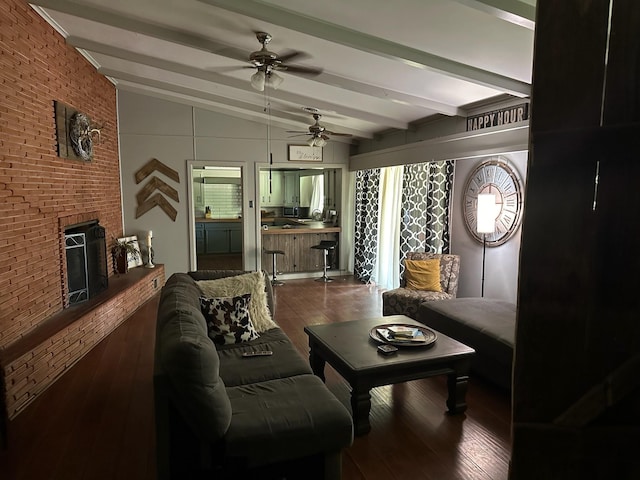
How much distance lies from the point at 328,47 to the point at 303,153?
373cm

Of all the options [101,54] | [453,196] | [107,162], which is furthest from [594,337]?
[107,162]

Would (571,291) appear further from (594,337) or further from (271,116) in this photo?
(271,116)

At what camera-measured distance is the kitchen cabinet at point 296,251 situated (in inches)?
289

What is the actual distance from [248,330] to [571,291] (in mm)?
2593

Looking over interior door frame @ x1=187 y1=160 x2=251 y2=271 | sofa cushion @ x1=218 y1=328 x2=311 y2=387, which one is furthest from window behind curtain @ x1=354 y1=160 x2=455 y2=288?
sofa cushion @ x1=218 y1=328 x2=311 y2=387

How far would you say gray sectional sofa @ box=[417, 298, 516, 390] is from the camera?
309 centimetres

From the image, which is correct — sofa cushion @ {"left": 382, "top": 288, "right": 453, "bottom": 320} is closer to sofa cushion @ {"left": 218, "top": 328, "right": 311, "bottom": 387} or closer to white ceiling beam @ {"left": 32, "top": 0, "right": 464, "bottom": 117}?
sofa cushion @ {"left": 218, "top": 328, "right": 311, "bottom": 387}

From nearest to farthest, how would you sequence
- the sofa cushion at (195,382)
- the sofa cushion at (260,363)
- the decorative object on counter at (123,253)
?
the sofa cushion at (195,382), the sofa cushion at (260,363), the decorative object on counter at (123,253)

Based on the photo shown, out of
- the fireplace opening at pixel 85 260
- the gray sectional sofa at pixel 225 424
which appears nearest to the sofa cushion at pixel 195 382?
the gray sectional sofa at pixel 225 424

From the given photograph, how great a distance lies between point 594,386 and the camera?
0.89m

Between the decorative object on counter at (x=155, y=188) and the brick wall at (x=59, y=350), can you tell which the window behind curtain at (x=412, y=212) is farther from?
the brick wall at (x=59, y=350)

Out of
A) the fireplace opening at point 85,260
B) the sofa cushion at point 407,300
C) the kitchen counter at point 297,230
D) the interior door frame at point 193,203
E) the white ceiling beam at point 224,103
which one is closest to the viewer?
the fireplace opening at point 85,260

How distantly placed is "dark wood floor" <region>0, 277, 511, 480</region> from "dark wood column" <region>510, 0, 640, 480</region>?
5.21 ft

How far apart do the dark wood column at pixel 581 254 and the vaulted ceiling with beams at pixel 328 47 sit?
1.75 metres
